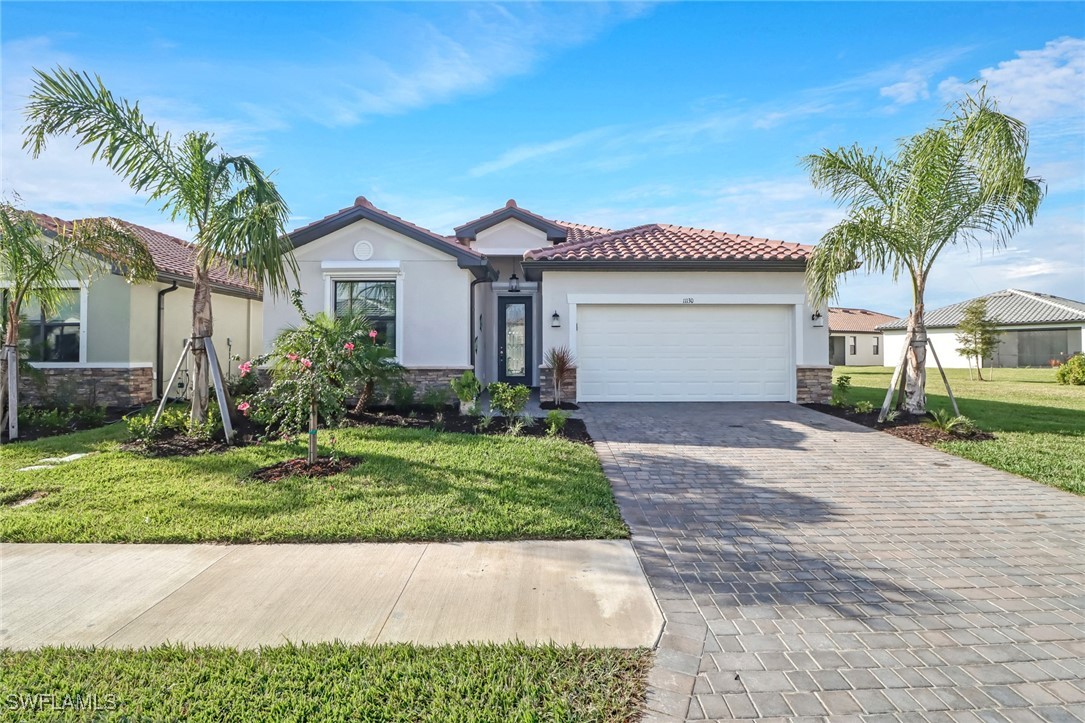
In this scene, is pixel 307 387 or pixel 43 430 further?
pixel 43 430

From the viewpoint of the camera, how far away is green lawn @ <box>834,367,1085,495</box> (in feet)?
24.2

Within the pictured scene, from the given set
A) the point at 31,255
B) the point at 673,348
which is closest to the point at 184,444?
the point at 31,255

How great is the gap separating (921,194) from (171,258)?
58.0ft

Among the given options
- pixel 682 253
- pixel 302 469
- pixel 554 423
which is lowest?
pixel 302 469

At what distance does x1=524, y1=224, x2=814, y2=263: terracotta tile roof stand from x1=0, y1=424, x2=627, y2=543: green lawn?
19.4 ft

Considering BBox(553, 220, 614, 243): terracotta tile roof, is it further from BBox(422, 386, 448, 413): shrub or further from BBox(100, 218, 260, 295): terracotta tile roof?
BBox(100, 218, 260, 295): terracotta tile roof

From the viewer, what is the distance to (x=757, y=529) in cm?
516

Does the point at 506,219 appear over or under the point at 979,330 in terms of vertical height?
over

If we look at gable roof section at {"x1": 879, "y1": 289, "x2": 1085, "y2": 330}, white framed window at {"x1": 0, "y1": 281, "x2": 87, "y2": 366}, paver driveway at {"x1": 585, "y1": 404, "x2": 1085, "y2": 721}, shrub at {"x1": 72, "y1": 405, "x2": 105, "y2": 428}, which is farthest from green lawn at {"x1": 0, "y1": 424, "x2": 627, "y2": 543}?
gable roof section at {"x1": 879, "y1": 289, "x2": 1085, "y2": 330}

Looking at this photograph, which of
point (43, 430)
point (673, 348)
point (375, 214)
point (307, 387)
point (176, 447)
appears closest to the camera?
point (307, 387)

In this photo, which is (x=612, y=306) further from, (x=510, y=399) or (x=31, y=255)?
(x=31, y=255)

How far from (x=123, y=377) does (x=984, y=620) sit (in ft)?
50.3

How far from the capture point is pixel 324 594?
12.5ft
